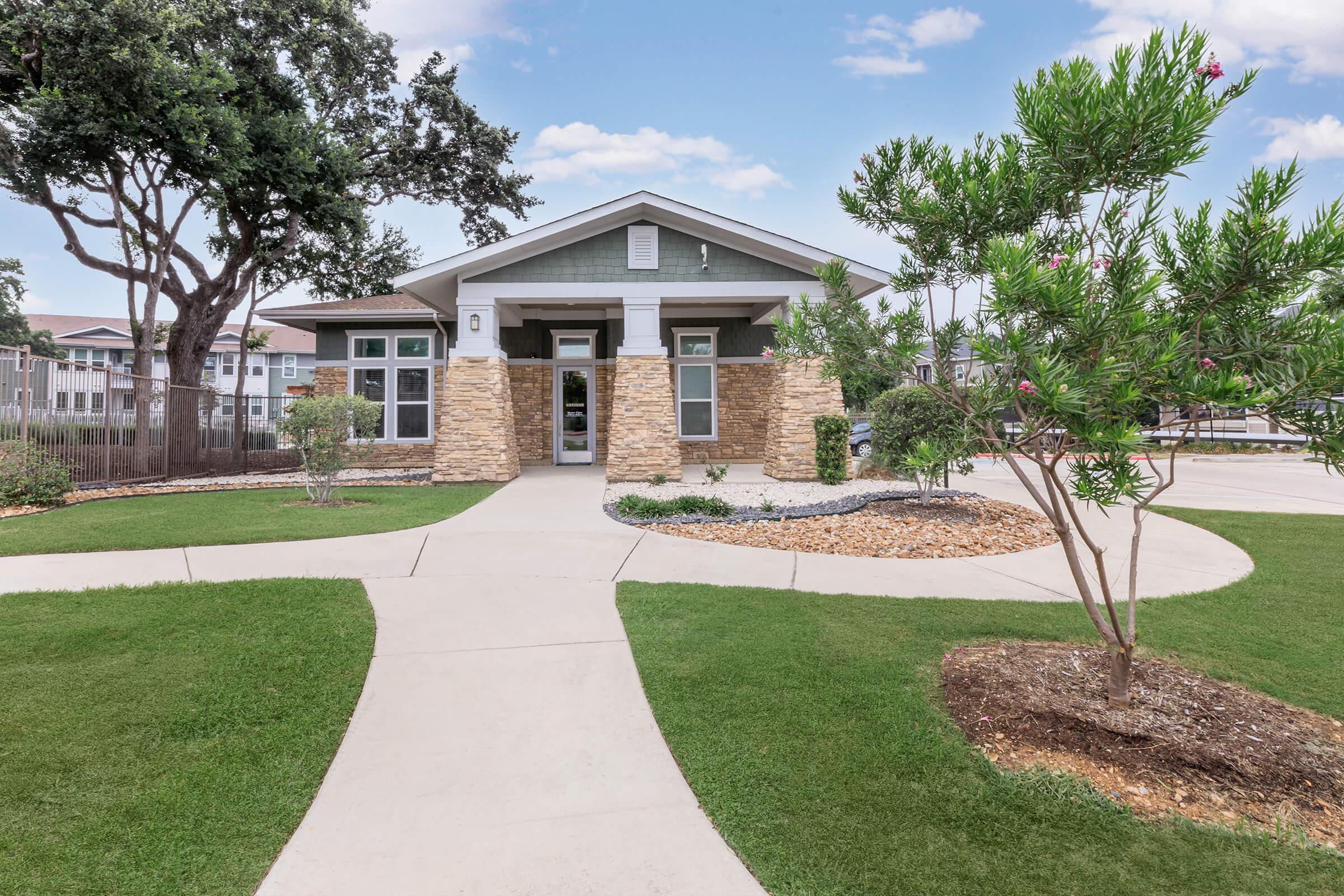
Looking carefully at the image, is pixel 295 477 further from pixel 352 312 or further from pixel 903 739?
pixel 903 739

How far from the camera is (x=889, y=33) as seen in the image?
34.5 feet

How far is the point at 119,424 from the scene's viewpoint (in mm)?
11828

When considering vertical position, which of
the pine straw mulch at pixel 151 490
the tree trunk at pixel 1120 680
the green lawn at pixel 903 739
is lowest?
the green lawn at pixel 903 739

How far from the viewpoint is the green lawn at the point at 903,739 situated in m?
2.21

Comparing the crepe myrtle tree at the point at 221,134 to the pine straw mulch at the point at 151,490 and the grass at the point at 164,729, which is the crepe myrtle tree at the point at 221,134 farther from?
the grass at the point at 164,729

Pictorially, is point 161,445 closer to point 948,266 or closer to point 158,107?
point 158,107

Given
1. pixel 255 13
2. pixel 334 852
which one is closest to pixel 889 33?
pixel 334 852

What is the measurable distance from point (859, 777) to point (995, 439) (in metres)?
1.61

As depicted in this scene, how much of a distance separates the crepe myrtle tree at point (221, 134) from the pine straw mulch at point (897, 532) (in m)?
12.0

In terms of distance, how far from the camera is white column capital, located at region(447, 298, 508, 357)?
12766mm

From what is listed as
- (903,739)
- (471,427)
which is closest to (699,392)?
(471,427)

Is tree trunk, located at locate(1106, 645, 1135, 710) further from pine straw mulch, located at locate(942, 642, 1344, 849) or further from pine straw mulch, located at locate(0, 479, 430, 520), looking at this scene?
pine straw mulch, located at locate(0, 479, 430, 520)

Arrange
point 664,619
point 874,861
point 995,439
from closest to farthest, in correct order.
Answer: point 874,861
point 995,439
point 664,619

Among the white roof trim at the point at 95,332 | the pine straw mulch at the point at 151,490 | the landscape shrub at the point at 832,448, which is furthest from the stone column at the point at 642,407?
the white roof trim at the point at 95,332
